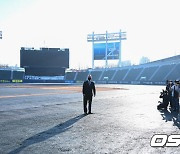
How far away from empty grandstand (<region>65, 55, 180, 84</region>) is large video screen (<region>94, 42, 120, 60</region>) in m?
7.10

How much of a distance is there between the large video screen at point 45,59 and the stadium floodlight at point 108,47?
15966 millimetres

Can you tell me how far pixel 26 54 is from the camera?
6384cm

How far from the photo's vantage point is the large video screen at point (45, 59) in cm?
6419

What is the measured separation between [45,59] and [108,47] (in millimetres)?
23340

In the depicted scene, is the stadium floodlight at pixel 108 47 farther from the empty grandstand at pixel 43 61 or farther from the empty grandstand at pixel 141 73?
the empty grandstand at pixel 43 61

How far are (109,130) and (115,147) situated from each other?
2.06 m

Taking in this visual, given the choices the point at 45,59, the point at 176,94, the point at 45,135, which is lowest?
the point at 45,135

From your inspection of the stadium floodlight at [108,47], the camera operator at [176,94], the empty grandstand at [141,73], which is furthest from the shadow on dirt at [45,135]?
the stadium floodlight at [108,47]

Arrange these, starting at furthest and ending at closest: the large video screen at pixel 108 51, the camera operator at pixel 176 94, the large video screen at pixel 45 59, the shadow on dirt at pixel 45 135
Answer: the large video screen at pixel 108 51 → the large video screen at pixel 45 59 → the camera operator at pixel 176 94 → the shadow on dirt at pixel 45 135

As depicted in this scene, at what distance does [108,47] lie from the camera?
257ft

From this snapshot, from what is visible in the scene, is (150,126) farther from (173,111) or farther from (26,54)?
(26,54)

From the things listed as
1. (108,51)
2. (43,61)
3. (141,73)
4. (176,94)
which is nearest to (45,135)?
(176,94)

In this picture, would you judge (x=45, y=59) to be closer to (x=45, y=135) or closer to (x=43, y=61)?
(x=43, y=61)

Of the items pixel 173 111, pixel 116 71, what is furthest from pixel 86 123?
pixel 116 71
